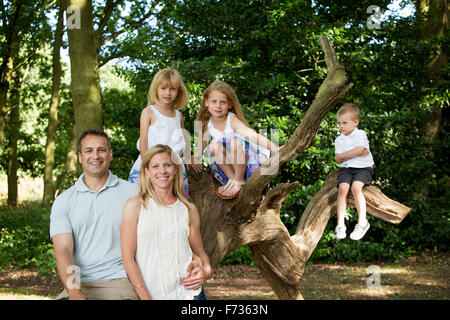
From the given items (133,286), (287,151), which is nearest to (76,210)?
(133,286)

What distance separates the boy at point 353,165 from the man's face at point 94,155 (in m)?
2.13

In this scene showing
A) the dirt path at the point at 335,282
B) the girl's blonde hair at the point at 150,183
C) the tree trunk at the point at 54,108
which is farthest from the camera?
the tree trunk at the point at 54,108

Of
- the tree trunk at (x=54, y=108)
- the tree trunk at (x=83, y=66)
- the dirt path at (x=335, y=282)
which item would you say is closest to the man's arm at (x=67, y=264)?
the tree trunk at (x=83, y=66)

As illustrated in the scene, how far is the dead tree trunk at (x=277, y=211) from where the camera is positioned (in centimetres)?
354

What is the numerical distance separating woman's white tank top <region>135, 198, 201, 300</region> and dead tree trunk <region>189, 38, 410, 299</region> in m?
0.90

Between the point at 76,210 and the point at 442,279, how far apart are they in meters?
7.86

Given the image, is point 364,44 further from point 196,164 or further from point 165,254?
point 165,254

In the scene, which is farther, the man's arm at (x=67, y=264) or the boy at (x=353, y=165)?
the boy at (x=353, y=165)

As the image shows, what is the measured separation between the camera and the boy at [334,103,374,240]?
4504 mm

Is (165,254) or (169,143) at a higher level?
(169,143)

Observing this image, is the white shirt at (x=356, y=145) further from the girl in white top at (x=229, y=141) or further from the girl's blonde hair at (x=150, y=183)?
the girl's blonde hair at (x=150, y=183)

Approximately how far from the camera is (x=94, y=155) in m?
3.30

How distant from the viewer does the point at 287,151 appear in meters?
3.67

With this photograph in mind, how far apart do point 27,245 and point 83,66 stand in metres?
4.83
